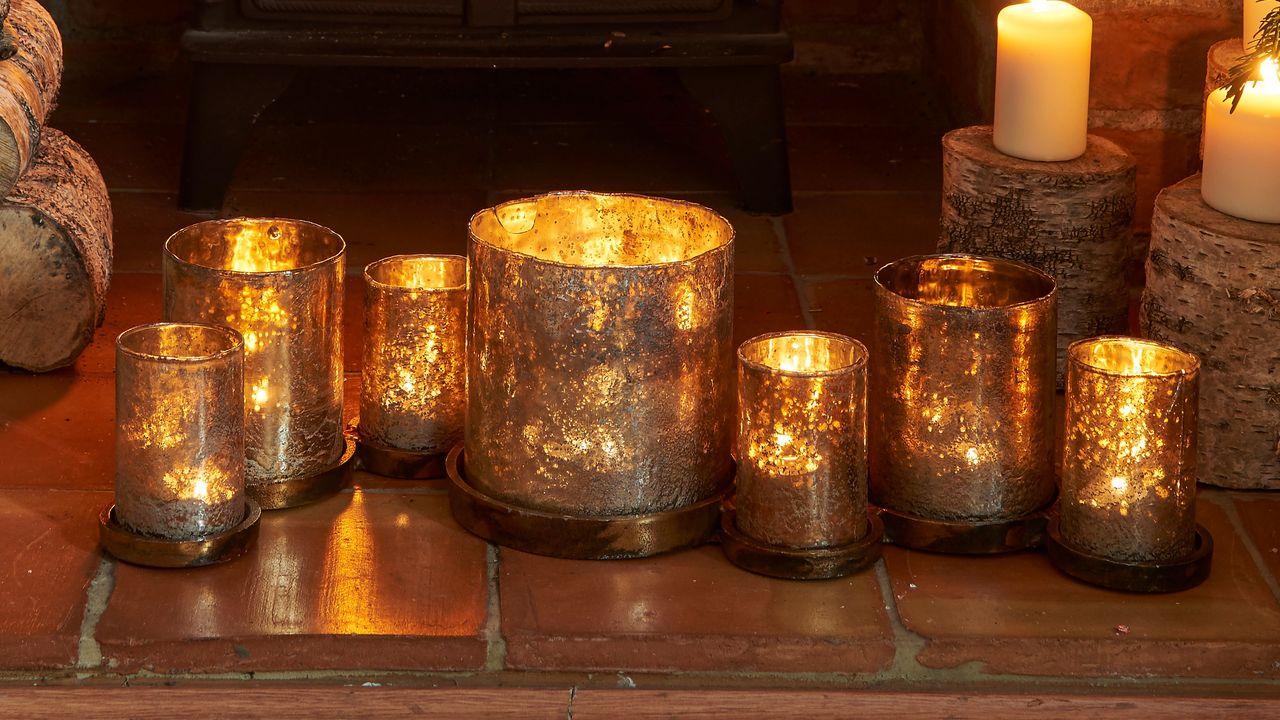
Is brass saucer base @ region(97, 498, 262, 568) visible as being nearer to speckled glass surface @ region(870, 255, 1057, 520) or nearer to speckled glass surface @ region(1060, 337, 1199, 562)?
speckled glass surface @ region(870, 255, 1057, 520)

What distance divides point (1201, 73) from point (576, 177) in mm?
1099

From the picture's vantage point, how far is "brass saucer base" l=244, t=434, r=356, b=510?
1.79 m

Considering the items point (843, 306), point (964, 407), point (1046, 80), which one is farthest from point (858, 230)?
point (964, 407)

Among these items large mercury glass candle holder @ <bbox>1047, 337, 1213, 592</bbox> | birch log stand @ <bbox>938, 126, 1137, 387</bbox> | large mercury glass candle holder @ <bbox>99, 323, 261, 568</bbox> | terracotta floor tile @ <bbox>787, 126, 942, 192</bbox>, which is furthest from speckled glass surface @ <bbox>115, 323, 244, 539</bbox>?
terracotta floor tile @ <bbox>787, 126, 942, 192</bbox>

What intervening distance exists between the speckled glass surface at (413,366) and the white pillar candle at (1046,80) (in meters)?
0.75

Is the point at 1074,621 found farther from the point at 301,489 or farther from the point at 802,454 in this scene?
the point at 301,489

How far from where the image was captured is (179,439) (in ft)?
5.25

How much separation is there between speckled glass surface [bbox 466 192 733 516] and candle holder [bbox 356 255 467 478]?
0.41 ft

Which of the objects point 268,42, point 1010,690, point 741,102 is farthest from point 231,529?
point 741,102

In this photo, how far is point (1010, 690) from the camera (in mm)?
1557

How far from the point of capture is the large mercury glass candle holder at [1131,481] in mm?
1605

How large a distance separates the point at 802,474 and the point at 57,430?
0.94m

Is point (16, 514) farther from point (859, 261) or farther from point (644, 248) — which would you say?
point (859, 261)

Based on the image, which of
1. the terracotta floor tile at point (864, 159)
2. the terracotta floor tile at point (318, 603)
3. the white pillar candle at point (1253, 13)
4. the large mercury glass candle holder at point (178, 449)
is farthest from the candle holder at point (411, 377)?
the terracotta floor tile at point (864, 159)
